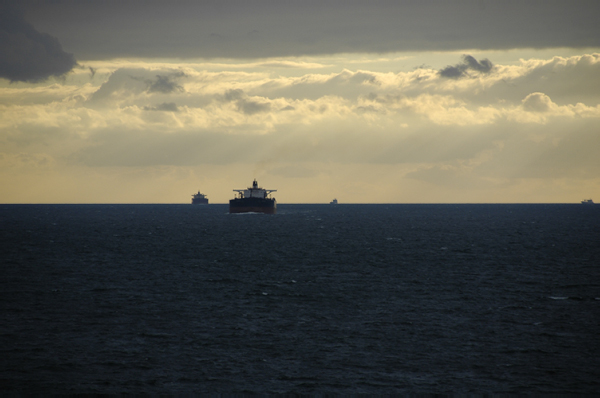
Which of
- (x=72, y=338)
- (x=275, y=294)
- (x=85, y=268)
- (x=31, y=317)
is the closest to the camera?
(x=72, y=338)

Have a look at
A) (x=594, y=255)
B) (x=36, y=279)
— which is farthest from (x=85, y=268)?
(x=594, y=255)

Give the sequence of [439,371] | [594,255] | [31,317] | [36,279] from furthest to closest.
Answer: [594,255], [36,279], [31,317], [439,371]

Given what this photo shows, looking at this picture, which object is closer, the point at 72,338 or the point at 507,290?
the point at 72,338

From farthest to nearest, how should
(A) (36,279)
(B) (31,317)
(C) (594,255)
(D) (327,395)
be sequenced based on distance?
(C) (594,255), (A) (36,279), (B) (31,317), (D) (327,395)

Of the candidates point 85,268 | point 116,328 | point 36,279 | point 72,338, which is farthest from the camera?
point 85,268

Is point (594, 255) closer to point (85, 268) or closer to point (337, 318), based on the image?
point (337, 318)

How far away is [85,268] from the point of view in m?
61.0

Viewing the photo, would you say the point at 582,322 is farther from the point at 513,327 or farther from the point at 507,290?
the point at 507,290

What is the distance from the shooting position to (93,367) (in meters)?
27.3

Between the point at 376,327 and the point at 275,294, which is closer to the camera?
the point at 376,327

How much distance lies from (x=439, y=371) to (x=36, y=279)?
39.8 metres

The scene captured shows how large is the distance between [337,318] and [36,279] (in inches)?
1206

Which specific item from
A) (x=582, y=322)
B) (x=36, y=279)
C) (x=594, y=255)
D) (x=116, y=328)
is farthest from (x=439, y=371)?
(x=594, y=255)

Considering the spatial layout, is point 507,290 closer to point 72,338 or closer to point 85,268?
point 72,338
